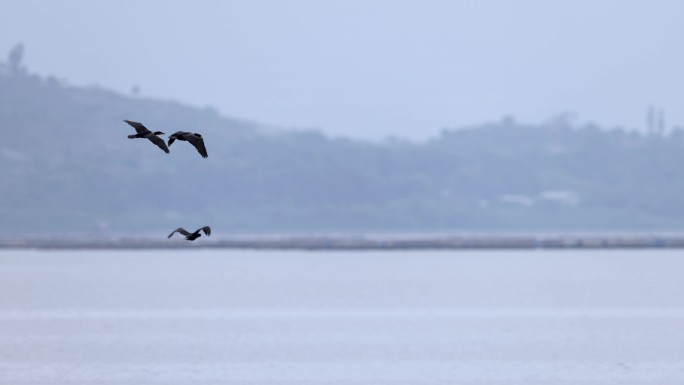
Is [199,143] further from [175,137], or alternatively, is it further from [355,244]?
[355,244]

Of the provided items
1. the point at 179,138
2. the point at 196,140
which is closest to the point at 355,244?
the point at 179,138
